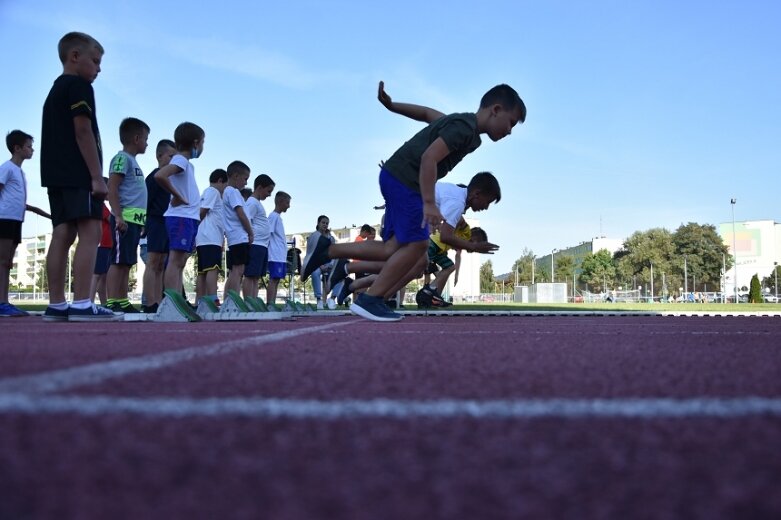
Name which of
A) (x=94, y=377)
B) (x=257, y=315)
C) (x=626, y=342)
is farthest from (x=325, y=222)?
(x=94, y=377)

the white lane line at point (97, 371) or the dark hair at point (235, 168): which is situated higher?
the dark hair at point (235, 168)

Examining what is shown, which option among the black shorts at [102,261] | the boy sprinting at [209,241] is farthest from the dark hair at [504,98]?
the black shorts at [102,261]

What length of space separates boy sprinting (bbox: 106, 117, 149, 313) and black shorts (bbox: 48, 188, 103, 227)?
1326 millimetres

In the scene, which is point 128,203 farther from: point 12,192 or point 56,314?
point 56,314

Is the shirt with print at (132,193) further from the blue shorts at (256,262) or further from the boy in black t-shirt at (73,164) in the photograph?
the blue shorts at (256,262)

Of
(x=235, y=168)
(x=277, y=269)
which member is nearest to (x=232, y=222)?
(x=235, y=168)

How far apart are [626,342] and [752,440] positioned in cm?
190

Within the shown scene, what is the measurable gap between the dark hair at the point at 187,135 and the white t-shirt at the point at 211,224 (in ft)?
4.06

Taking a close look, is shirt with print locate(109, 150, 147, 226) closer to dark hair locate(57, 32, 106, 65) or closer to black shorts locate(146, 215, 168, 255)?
black shorts locate(146, 215, 168, 255)

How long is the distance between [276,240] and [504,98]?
5516 millimetres

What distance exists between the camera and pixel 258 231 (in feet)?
28.0

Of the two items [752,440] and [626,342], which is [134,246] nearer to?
[626,342]

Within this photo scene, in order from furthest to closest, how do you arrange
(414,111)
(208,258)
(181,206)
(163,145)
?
(208,258), (163,145), (181,206), (414,111)

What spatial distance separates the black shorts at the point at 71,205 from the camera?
4262mm
